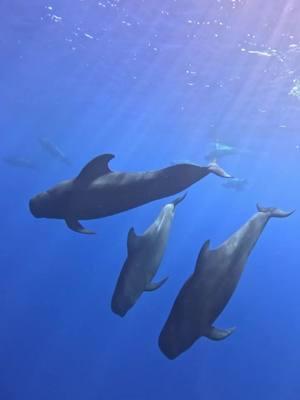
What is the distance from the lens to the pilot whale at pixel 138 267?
6.43 metres

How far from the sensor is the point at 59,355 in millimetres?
25031

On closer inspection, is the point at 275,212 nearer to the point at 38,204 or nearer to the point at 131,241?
the point at 131,241

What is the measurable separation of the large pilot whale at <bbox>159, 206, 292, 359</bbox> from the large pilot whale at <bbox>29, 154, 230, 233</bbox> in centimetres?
155

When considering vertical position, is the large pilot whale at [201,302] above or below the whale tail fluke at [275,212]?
below

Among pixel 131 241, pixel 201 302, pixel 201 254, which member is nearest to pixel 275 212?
pixel 201 254

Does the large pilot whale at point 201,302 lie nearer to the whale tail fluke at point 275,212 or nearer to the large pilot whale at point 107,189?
the large pilot whale at point 107,189

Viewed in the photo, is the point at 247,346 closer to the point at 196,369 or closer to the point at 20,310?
the point at 196,369

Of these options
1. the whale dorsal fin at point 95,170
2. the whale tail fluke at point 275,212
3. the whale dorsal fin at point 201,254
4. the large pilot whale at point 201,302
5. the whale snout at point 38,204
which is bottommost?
the large pilot whale at point 201,302

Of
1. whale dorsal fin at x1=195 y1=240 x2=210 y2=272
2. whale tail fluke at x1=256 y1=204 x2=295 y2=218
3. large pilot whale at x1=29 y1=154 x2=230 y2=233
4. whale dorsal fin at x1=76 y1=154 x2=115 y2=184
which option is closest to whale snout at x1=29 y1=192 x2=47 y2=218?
large pilot whale at x1=29 y1=154 x2=230 y2=233

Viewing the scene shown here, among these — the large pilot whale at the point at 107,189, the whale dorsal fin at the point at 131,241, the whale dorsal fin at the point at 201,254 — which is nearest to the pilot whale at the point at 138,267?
the whale dorsal fin at the point at 131,241

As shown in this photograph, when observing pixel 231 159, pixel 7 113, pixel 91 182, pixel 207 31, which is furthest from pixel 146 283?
pixel 7 113

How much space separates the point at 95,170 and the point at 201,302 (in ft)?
10.6

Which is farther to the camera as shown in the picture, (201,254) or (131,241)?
(131,241)

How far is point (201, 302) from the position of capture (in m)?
5.69
